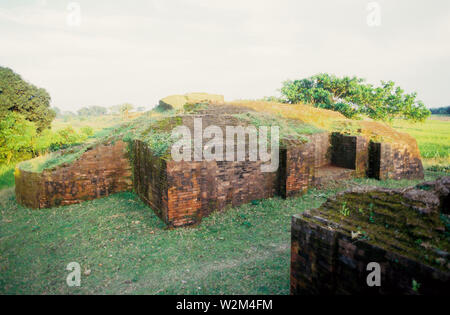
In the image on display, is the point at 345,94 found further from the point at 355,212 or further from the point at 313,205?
the point at 355,212

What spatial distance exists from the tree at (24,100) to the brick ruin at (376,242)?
49.4 feet

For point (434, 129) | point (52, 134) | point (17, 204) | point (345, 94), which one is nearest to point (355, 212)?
point (17, 204)

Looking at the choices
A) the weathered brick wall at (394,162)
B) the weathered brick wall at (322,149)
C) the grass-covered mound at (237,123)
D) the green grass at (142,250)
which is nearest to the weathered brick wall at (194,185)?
the green grass at (142,250)

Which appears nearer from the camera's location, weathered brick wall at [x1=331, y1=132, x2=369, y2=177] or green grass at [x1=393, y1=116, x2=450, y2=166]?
weathered brick wall at [x1=331, y1=132, x2=369, y2=177]

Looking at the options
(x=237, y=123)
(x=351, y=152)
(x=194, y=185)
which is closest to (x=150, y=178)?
(x=194, y=185)

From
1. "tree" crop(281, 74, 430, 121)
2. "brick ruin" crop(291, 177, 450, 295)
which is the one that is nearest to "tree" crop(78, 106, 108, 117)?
"tree" crop(281, 74, 430, 121)

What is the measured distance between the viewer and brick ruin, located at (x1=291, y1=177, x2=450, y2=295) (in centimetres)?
221

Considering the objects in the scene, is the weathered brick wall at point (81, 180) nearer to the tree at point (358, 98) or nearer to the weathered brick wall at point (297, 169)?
the weathered brick wall at point (297, 169)

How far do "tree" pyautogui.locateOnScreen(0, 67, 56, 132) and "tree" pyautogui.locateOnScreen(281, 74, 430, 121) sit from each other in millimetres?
14626

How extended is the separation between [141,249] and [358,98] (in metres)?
15.5

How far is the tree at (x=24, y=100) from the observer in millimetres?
12492

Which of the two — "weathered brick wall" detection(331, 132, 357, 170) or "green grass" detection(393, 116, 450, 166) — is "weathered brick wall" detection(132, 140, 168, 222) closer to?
"weathered brick wall" detection(331, 132, 357, 170)

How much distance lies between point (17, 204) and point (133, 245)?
500 cm
